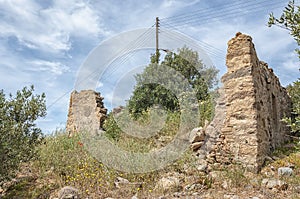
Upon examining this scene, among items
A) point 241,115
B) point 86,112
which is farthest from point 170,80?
point 241,115

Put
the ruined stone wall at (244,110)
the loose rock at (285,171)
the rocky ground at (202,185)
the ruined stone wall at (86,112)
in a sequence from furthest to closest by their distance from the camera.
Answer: the ruined stone wall at (86,112) → the ruined stone wall at (244,110) → the loose rock at (285,171) → the rocky ground at (202,185)

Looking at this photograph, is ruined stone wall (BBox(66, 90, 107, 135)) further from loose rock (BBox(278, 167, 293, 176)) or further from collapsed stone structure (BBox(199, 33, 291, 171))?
loose rock (BBox(278, 167, 293, 176))

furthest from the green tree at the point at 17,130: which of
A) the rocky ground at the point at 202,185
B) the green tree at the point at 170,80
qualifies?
the green tree at the point at 170,80

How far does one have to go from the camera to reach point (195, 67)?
59.3 feet

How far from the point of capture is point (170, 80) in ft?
51.2

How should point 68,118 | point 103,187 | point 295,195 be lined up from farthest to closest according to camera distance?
point 68,118 → point 103,187 → point 295,195

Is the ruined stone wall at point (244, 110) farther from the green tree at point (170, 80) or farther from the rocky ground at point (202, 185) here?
the green tree at point (170, 80)

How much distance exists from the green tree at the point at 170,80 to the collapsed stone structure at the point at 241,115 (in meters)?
5.40

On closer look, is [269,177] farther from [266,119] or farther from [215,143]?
[266,119]

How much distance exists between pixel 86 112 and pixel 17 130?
6.35 m

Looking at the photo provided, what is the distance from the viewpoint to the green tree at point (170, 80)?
567 inches

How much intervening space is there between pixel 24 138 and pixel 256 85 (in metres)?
6.00

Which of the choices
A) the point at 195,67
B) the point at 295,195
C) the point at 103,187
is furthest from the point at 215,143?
the point at 195,67

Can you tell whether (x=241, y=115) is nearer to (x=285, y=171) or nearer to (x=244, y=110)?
(x=244, y=110)
